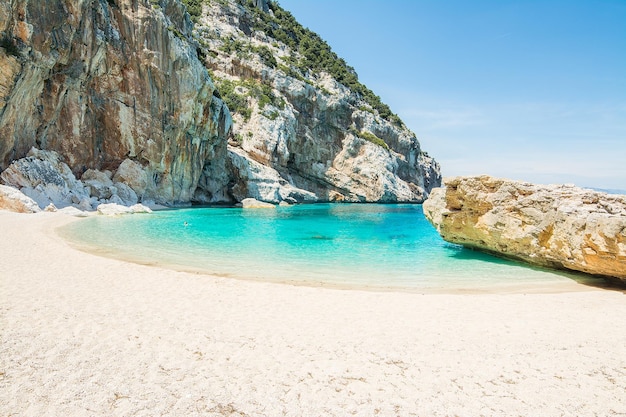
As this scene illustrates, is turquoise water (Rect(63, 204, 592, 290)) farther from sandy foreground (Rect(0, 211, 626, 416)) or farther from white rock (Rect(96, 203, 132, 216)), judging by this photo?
white rock (Rect(96, 203, 132, 216))

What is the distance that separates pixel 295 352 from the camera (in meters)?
4.94

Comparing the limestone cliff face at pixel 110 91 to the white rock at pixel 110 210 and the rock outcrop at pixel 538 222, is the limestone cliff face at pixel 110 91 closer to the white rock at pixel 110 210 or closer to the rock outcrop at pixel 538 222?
the white rock at pixel 110 210

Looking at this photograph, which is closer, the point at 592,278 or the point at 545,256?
the point at 592,278

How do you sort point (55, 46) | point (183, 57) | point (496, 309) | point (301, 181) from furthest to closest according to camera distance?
point (301, 181)
point (183, 57)
point (55, 46)
point (496, 309)

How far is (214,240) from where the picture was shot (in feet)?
55.6

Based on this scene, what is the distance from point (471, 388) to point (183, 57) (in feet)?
136

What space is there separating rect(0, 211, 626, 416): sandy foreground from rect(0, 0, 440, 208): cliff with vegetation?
23.6 m

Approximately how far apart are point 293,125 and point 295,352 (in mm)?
57585

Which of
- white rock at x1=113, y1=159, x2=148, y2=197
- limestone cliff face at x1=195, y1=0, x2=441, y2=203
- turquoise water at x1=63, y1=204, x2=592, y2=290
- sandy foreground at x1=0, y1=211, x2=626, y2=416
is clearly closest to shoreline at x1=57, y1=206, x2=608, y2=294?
turquoise water at x1=63, y1=204, x2=592, y2=290

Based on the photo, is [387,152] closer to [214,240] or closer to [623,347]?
[214,240]

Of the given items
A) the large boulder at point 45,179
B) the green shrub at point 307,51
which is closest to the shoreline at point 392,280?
the large boulder at point 45,179

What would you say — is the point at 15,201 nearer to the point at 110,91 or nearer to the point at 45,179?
the point at 45,179

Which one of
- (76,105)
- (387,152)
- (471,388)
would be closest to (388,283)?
(471,388)

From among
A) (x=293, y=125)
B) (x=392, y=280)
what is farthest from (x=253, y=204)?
(x=392, y=280)
